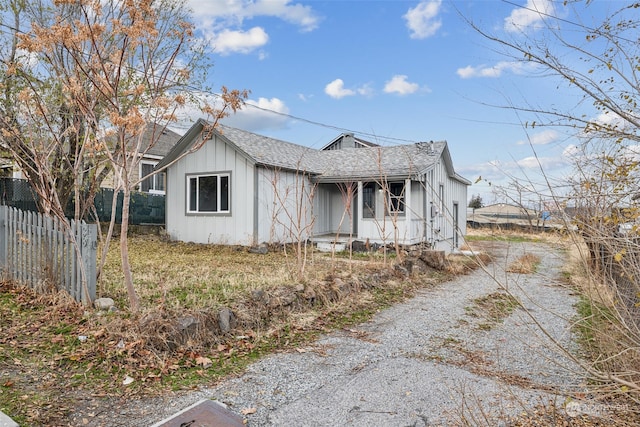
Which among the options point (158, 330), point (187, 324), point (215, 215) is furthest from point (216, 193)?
point (158, 330)

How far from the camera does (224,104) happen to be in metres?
5.36

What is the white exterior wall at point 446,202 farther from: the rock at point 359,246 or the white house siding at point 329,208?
the white house siding at point 329,208

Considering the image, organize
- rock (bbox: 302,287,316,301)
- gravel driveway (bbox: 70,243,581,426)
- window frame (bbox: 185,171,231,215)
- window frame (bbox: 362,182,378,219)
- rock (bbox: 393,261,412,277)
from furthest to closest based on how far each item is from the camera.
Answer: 1. window frame (bbox: 362,182,378,219)
2. window frame (bbox: 185,171,231,215)
3. rock (bbox: 393,261,412,277)
4. rock (bbox: 302,287,316,301)
5. gravel driveway (bbox: 70,243,581,426)

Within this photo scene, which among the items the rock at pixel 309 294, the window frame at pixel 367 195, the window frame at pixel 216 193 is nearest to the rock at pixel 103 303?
the rock at pixel 309 294

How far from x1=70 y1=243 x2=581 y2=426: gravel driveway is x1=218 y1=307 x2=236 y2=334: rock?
762mm

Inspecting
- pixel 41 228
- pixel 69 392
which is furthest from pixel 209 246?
pixel 69 392

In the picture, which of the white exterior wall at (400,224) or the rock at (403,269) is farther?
the white exterior wall at (400,224)

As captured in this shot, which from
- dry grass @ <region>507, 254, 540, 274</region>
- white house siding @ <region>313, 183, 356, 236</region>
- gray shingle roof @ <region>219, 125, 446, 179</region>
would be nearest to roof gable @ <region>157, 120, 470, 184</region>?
gray shingle roof @ <region>219, 125, 446, 179</region>

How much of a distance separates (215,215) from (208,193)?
881 mm

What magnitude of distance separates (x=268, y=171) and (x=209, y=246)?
9.98ft

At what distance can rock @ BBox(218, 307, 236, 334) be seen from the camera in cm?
481

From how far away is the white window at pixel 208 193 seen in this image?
13359 mm

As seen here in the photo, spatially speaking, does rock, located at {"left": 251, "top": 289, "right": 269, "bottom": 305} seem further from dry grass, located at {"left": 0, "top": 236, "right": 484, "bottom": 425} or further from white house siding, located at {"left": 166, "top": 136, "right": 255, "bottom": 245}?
white house siding, located at {"left": 166, "top": 136, "right": 255, "bottom": 245}

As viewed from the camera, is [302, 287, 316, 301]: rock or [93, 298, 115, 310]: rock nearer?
[93, 298, 115, 310]: rock
